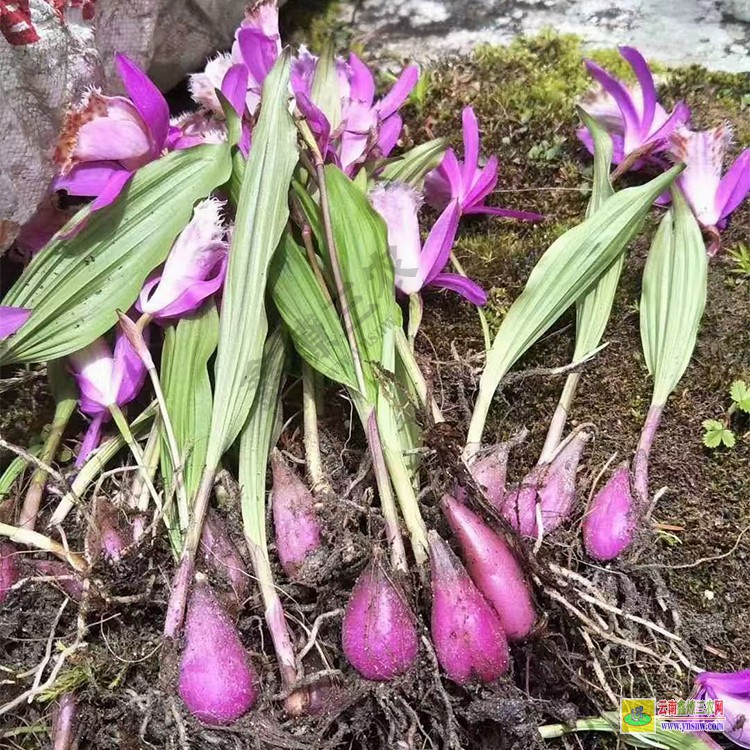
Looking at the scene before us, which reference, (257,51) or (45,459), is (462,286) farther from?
(45,459)

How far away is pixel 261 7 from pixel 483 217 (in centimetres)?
56

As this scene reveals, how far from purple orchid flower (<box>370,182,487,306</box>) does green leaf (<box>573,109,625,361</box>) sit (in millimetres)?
218

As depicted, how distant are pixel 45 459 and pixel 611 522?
2.98 feet

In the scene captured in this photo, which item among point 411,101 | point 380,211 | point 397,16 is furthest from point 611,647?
point 397,16

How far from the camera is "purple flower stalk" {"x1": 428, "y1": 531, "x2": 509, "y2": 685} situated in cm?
100

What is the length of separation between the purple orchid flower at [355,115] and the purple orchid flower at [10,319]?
1.81 feet

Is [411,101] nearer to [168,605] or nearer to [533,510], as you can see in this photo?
[533,510]

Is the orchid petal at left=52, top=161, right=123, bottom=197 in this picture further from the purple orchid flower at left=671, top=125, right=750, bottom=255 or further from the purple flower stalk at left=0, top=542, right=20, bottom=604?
the purple orchid flower at left=671, top=125, right=750, bottom=255

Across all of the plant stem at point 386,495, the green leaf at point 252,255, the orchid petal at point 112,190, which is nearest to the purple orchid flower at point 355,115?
the green leaf at point 252,255

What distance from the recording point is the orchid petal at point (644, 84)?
1.33 metres

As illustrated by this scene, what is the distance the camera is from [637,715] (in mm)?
1074

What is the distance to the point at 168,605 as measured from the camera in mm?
1068

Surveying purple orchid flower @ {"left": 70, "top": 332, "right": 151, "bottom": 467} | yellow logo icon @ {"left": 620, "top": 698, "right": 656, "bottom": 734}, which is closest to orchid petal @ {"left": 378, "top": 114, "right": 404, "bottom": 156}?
purple orchid flower @ {"left": 70, "top": 332, "right": 151, "bottom": 467}

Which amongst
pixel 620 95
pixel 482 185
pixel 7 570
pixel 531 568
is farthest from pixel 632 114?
pixel 7 570
